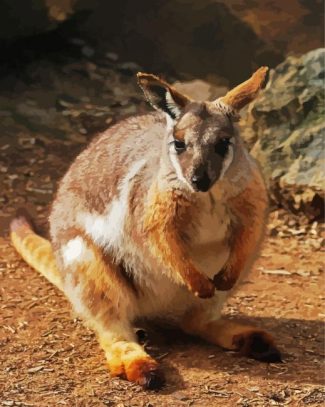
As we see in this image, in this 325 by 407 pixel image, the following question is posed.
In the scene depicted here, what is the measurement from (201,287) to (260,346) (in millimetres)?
371

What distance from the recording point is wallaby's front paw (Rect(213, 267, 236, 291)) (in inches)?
134

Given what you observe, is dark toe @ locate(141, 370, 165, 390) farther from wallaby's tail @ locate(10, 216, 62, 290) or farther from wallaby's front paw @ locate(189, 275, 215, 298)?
wallaby's tail @ locate(10, 216, 62, 290)

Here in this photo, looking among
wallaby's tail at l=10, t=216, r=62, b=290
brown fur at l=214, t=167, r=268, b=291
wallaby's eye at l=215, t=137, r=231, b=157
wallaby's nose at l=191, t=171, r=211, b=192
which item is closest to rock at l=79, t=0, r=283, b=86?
wallaby's tail at l=10, t=216, r=62, b=290

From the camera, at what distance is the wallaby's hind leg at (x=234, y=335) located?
11.5 feet

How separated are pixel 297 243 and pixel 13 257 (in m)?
1.64

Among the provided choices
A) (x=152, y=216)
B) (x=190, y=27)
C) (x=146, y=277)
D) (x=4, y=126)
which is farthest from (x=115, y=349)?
(x=190, y=27)

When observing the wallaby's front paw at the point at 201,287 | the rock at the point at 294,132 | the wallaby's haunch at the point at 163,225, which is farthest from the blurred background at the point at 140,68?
the wallaby's front paw at the point at 201,287

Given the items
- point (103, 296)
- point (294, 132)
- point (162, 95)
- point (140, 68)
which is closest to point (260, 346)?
point (103, 296)

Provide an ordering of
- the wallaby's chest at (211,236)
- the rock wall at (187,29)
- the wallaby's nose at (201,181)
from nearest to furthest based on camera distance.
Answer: the wallaby's nose at (201,181) < the wallaby's chest at (211,236) < the rock wall at (187,29)

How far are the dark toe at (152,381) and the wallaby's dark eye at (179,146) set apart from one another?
31.4 inches

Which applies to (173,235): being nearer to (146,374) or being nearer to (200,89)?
(146,374)

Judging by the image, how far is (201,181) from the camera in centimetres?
306

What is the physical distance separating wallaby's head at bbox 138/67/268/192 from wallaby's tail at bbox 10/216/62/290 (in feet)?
3.71

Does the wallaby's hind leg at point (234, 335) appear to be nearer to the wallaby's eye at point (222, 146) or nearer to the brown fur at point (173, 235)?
the brown fur at point (173, 235)
